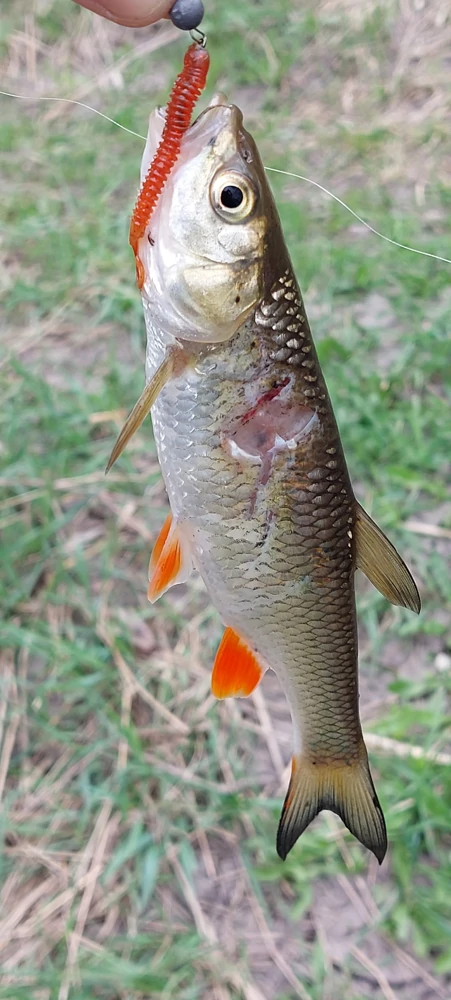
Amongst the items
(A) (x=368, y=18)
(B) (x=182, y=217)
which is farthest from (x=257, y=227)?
(A) (x=368, y=18)

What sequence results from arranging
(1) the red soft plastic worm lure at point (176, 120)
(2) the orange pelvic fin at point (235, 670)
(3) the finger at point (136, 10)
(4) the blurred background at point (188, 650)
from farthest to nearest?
(4) the blurred background at point (188, 650)
(2) the orange pelvic fin at point (235, 670)
(3) the finger at point (136, 10)
(1) the red soft plastic worm lure at point (176, 120)

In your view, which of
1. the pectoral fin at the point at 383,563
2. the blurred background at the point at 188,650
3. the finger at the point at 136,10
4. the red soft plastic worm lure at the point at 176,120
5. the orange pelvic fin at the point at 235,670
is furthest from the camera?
the blurred background at the point at 188,650

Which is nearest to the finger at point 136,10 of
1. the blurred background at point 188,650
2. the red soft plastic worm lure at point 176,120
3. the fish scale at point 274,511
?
the red soft plastic worm lure at point 176,120

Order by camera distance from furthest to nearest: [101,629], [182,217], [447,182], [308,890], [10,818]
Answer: [447,182], [101,629], [10,818], [308,890], [182,217]

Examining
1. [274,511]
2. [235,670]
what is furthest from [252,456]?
[235,670]

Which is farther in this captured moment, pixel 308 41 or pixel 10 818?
pixel 308 41

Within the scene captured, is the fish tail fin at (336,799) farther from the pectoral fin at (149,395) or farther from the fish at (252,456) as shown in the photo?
the pectoral fin at (149,395)

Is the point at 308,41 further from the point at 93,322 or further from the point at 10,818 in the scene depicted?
the point at 10,818
